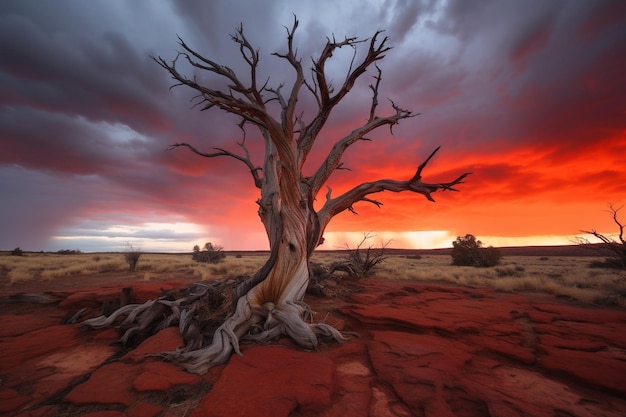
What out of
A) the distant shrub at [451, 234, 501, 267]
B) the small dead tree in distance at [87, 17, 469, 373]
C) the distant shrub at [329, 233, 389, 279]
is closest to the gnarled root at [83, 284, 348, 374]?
the small dead tree in distance at [87, 17, 469, 373]

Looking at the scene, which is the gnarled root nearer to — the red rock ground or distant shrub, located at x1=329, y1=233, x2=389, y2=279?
the red rock ground

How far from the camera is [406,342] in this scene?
443 cm

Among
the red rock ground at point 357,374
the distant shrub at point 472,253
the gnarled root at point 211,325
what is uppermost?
the distant shrub at point 472,253

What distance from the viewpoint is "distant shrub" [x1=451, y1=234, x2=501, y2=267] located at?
2367 centimetres

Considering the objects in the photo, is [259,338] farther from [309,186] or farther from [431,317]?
[309,186]

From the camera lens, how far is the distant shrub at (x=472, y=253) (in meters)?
23.7

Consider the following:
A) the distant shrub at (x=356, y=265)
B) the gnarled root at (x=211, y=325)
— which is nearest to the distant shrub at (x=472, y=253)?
the distant shrub at (x=356, y=265)

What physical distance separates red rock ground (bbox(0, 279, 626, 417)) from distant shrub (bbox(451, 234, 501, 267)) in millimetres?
20062

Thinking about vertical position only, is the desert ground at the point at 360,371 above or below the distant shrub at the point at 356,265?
below

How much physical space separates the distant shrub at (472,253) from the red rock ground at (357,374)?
20062 mm

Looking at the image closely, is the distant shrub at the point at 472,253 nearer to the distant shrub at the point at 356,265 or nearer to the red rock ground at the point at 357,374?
the distant shrub at the point at 356,265

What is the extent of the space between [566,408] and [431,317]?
2847 millimetres

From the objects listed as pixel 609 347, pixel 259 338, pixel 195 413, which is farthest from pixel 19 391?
pixel 609 347

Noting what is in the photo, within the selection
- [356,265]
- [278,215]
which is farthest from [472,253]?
[278,215]
